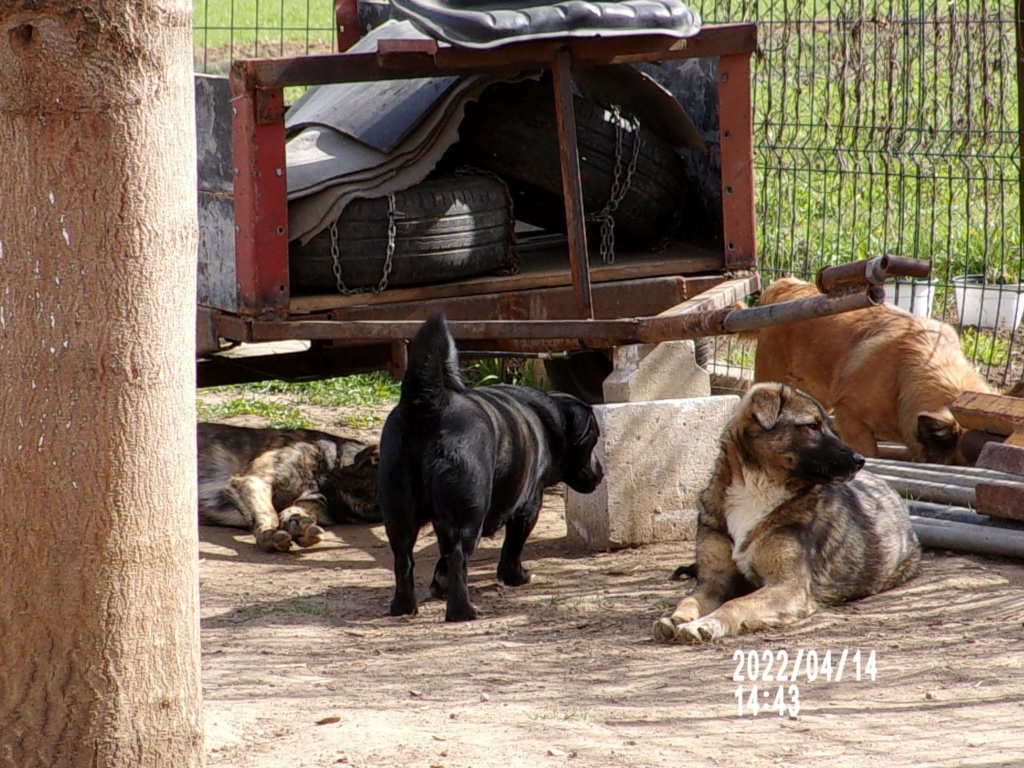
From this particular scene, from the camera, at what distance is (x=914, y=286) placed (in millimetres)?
9031

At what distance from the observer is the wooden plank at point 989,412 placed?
660cm

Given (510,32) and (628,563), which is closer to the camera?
(510,32)

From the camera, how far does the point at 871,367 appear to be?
27.1ft

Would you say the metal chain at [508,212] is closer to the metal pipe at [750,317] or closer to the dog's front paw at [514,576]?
the metal pipe at [750,317]

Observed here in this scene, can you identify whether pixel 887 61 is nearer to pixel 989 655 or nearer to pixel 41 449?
pixel 989 655

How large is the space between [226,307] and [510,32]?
5.97 feet

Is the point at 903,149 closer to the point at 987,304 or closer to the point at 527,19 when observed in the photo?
the point at 987,304

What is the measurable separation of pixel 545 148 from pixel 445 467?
6.91ft

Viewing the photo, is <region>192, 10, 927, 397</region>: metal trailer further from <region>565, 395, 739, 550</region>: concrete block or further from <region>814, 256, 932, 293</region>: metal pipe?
<region>565, 395, 739, 550</region>: concrete block

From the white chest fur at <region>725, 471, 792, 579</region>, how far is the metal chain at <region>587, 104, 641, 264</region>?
183cm

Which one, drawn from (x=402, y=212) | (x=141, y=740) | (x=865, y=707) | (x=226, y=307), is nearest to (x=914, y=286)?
(x=402, y=212)

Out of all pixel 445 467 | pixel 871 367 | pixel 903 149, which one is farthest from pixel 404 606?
pixel 903 149

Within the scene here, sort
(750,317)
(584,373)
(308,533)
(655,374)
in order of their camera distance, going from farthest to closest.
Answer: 1. (584,373)
2. (308,533)
3. (655,374)
4. (750,317)

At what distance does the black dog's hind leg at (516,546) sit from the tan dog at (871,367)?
2.84 meters
